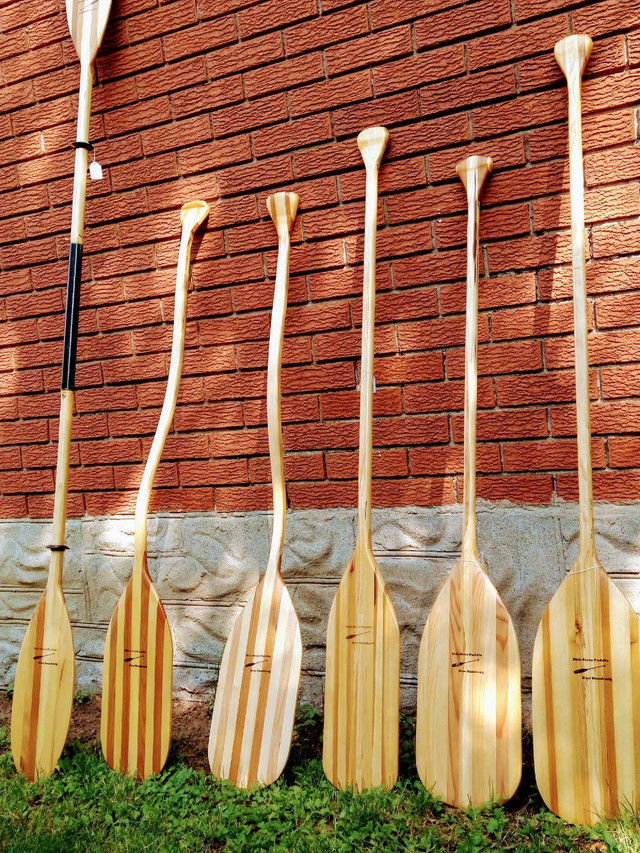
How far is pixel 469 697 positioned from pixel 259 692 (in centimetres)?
64

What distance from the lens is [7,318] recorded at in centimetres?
329

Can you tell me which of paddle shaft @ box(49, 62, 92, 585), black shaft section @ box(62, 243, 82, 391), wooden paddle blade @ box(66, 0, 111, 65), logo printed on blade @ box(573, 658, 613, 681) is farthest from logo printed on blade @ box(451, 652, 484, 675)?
wooden paddle blade @ box(66, 0, 111, 65)

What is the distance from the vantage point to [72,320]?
2740 millimetres

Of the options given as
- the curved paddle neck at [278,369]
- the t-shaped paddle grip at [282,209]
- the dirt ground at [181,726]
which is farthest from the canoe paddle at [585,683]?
the dirt ground at [181,726]

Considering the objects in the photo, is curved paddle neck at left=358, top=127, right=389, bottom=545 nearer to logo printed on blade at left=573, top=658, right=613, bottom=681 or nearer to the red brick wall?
the red brick wall

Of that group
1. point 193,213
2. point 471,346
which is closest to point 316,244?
point 193,213

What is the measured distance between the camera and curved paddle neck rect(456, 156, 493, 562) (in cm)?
218

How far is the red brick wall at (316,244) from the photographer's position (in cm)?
231

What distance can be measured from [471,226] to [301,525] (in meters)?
1.16

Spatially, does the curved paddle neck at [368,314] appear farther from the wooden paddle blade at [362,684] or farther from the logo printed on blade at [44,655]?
the logo printed on blade at [44,655]

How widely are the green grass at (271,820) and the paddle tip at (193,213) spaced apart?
188 centimetres

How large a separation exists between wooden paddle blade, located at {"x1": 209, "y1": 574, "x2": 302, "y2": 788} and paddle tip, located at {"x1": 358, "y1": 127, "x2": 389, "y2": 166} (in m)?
1.41

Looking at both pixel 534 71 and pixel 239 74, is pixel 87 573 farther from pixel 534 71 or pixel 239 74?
pixel 534 71

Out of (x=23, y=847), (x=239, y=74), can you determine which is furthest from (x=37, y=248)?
(x=23, y=847)
